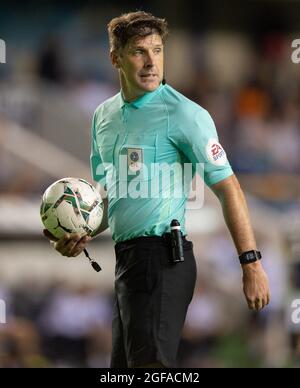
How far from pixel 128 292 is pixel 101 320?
5010 millimetres

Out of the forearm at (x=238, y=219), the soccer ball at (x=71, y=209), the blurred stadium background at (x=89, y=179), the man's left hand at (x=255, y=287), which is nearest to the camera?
A: the man's left hand at (x=255, y=287)

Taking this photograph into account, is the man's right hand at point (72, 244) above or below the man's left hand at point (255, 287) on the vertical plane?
above

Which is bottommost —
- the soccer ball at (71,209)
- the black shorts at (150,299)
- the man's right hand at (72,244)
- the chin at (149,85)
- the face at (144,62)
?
the black shorts at (150,299)

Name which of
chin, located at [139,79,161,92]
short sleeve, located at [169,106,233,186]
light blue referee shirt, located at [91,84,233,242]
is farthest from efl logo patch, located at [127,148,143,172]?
chin, located at [139,79,161,92]

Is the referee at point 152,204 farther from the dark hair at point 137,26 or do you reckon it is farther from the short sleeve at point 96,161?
the short sleeve at point 96,161

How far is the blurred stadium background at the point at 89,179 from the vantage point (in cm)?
984

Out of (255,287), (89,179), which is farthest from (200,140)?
(89,179)

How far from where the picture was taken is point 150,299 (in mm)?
4805

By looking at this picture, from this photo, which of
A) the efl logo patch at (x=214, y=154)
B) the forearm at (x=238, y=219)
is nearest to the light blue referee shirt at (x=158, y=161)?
the efl logo patch at (x=214, y=154)

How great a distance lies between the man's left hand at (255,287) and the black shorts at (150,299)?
0.32m

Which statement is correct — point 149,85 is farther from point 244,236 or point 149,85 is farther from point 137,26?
point 244,236

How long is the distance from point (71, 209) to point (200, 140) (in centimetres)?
74

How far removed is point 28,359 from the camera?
31.0 ft

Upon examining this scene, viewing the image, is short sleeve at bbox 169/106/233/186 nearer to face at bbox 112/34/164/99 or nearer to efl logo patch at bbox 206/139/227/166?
efl logo patch at bbox 206/139/227/166
